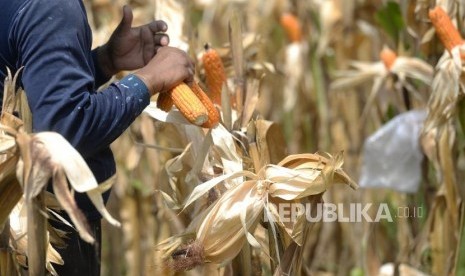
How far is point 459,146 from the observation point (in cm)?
391

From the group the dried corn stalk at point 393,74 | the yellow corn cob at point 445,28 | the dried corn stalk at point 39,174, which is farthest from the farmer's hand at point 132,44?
the dried corn stalk at point 393,74

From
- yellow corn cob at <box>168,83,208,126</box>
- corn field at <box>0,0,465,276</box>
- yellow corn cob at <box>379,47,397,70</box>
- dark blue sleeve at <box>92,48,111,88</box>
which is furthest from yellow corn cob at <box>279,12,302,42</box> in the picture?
yellow corn cob at <box>168,83,208,126</box>

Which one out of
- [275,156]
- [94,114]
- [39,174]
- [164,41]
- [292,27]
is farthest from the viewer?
[292,27]

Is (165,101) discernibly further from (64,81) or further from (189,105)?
(64,81)

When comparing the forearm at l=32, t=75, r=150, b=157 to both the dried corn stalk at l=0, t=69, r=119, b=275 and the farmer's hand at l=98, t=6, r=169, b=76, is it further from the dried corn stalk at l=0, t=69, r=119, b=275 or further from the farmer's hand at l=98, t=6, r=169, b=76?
the farmer's hand at l=98, t=6, r=169, b=76

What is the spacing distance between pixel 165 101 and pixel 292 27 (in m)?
3.17

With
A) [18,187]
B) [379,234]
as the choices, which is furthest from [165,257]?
[379,234]

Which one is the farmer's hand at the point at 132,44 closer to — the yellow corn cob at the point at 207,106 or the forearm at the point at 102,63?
the forearm at the point at 102,63

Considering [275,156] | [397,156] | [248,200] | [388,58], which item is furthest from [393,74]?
[248,200]

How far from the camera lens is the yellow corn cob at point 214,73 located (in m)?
3.08

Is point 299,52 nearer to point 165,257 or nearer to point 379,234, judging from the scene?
point 379,234

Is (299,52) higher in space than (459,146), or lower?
higher

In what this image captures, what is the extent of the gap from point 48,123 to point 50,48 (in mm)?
182

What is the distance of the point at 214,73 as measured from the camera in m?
3.11
